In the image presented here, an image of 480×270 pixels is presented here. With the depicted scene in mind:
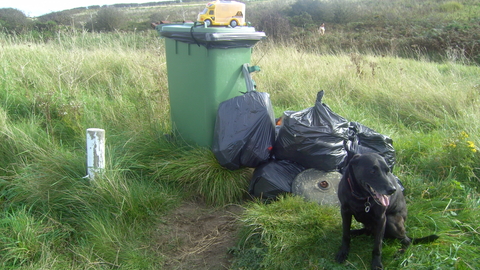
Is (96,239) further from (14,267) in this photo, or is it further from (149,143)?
(149,143)

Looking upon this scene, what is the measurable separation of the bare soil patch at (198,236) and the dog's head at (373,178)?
101 centimetres

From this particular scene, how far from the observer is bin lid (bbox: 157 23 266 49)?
305 cm

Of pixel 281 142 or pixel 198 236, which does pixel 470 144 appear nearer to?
pixel 281 142

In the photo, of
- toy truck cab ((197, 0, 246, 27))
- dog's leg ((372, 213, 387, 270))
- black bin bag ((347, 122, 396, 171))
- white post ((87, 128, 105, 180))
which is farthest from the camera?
toy truck cab ((197, 0, 246, 27))

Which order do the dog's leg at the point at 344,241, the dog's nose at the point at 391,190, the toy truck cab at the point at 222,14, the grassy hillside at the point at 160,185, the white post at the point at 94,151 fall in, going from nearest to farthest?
the dog's nose at the point at 391,190, the dog's leg at the point at 344,241, the grassy hillside at the point at 160,185, the white post at the point at 94,151, the toy truck cab at the point at 222,14

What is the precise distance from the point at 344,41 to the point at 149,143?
46.9ft

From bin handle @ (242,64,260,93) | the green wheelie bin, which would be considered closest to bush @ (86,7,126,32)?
the green wheelie bin

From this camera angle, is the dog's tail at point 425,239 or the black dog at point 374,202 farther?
the dog's tail at point 425,239

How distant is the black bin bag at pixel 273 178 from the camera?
9.61 feet

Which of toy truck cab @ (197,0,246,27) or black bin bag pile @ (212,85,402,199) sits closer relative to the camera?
black bin bag pile @ (212,85,402,199)

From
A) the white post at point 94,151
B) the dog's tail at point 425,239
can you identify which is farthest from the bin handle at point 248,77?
the dog's tail at point 425,239

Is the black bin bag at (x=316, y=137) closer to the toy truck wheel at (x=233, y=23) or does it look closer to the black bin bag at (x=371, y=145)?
the black bin bag at (x=371, y=145)

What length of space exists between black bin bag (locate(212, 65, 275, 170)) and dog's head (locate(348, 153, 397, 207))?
1.08m

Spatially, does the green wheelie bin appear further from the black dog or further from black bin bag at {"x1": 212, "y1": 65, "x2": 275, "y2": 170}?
the black dog
